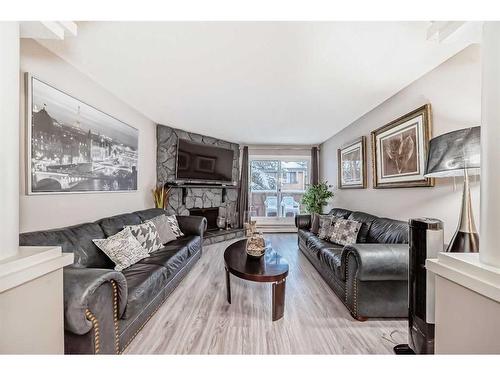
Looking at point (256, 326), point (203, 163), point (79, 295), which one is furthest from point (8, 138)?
point (203, 163)

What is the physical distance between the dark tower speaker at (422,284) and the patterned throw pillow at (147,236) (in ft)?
8.03

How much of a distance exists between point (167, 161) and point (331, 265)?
336 cm

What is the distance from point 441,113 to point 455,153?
0.92m

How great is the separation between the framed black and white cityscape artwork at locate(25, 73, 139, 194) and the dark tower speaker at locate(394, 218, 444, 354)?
287 cm

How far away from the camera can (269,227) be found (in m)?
5.46

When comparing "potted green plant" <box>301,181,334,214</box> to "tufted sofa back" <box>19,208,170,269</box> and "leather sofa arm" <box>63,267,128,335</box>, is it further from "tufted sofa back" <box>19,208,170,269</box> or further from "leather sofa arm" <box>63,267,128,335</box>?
"leather sofa arm" <box>63,267,128,335</box>

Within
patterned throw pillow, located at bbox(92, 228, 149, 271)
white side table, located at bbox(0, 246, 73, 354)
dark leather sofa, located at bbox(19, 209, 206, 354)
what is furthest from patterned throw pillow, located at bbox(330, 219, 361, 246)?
white side table, located at bbox(0, 246, 73, 354)

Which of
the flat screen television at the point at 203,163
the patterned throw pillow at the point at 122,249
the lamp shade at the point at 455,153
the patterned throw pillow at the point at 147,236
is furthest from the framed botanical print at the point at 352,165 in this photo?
the patterned throw pillow at the point at 122,249

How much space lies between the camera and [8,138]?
2.53 ft

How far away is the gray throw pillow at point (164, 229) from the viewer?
2695 mm

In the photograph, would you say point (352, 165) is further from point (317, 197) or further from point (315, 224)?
point (315, 224)

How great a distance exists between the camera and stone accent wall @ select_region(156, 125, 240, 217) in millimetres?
3822
